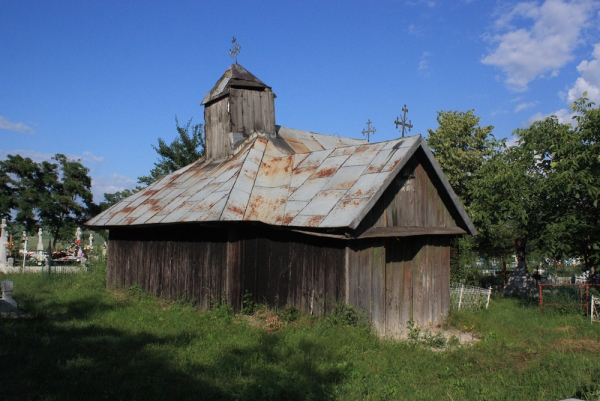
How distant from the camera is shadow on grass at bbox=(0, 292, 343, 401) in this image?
6207mm

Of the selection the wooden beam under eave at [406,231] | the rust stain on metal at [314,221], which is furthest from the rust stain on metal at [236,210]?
the wooden beam under eave at [406,231]

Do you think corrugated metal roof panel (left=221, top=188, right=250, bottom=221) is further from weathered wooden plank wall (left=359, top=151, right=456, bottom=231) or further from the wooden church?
weathered wooden plank wall (left=359, top=151, right=456, bottom=231)


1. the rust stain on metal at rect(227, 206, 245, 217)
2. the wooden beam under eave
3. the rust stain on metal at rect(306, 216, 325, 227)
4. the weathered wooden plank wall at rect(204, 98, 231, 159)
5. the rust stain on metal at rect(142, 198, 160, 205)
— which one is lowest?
the wooden beam under eave

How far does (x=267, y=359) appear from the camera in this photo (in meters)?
7.71

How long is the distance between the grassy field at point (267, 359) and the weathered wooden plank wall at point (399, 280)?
93 centimetres

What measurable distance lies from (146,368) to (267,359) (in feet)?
5.85

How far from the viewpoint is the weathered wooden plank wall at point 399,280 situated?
10164 mm

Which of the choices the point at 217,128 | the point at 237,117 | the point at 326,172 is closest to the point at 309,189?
the point at 326,172

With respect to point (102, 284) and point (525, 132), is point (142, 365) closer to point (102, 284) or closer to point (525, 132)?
point (102, 284)

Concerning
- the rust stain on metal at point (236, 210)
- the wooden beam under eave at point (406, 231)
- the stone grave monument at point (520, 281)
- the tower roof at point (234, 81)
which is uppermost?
→ the tower roof at point (234, 81)

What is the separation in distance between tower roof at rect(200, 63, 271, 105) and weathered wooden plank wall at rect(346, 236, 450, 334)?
8.07m

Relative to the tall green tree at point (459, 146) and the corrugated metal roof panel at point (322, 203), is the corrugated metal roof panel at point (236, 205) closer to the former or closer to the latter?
the corrugated metal roof panel at point (322, 203)

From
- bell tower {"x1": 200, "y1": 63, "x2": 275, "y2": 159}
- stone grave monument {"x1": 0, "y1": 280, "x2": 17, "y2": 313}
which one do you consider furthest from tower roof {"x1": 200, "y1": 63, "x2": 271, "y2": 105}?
stone grave monument {"x1": 0, "y1": 280, "x2": 17, "y2": 313}

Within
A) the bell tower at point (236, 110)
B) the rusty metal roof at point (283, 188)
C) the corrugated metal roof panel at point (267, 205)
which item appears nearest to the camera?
the rusty metal roof at point (283, 188)
